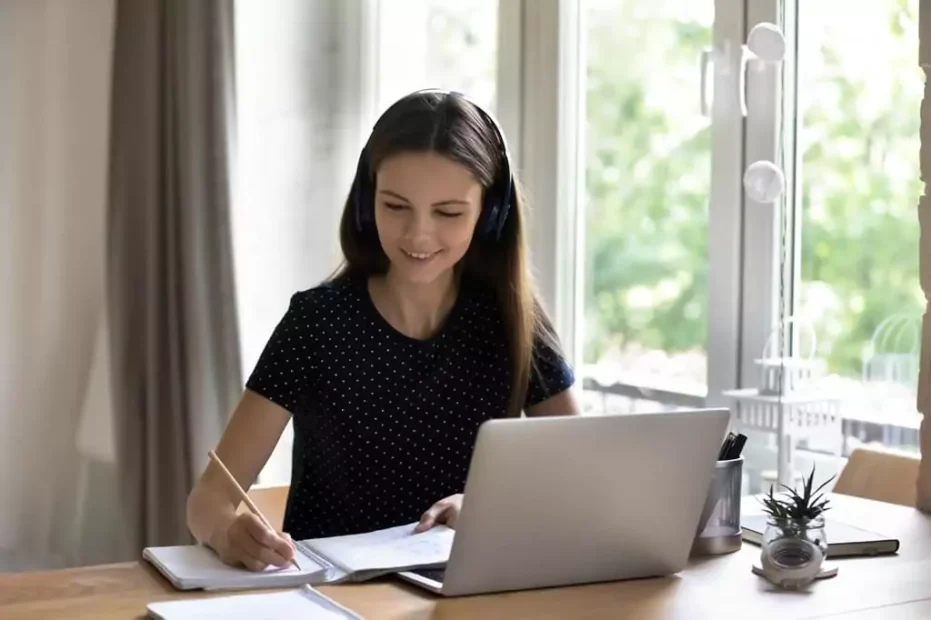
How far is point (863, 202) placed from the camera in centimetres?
224

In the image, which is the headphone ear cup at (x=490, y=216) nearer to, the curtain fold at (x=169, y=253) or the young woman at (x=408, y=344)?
the young woman at (x=408, y=344)

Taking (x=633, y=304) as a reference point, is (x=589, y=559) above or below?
below

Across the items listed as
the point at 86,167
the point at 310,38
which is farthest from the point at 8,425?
the point at 310,38

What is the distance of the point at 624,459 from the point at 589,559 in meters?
0.11

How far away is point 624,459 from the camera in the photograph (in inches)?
48.2

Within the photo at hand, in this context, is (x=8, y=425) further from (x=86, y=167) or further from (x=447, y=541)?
(x=447, y=541)

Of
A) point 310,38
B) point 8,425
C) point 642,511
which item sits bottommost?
point 8,425

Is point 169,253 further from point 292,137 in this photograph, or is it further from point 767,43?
point 767,43

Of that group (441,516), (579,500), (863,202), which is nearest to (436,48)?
(863,202)

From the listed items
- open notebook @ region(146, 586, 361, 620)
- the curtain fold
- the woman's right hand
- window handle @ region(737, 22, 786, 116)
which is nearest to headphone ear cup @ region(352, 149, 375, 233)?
the woman's right hand

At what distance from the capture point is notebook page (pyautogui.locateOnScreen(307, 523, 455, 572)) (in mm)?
1288

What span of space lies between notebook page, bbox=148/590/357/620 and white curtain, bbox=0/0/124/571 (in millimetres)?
2001

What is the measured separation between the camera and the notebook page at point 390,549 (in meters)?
1.29

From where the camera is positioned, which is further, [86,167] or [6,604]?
[86,167]
